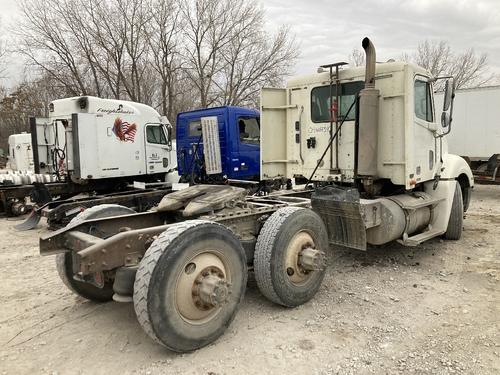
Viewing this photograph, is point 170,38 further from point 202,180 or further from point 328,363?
point 328,363

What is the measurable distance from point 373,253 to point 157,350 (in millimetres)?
4145

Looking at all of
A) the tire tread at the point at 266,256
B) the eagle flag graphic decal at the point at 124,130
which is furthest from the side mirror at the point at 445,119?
the eagle flag graphic decal at the point at 124,130

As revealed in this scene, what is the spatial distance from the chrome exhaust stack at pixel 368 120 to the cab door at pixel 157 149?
7379 millimetres

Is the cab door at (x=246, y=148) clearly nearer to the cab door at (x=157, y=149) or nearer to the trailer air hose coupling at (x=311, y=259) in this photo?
the cab door at (x=157, y=149)

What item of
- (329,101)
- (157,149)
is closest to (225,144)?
(157,149)

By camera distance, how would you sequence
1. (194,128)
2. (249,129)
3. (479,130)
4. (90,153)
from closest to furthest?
1. (90,153)
2. (249,129)
3. (194,128)
4. (479,130)

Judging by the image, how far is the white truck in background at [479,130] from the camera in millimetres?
13203

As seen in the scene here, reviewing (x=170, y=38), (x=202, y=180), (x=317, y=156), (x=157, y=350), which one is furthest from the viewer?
(x=170, y=38)

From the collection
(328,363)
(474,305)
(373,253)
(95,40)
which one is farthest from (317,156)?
(95,40)

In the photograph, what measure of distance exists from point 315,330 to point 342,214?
191 centimetres

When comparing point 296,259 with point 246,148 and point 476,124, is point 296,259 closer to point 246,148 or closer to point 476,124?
point 246,148

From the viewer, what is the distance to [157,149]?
12047mm

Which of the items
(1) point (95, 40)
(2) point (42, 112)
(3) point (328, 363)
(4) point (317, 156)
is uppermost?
(1) point (95, 40)

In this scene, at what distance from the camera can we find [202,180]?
11.3 metres
